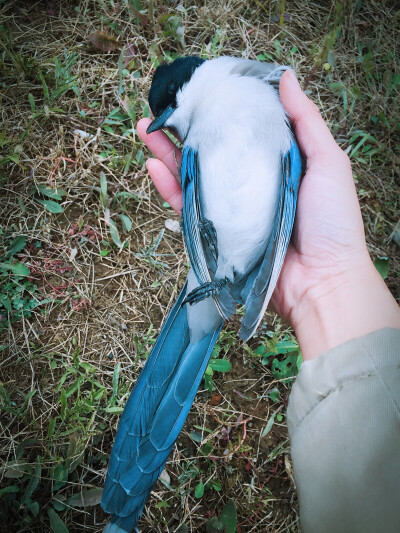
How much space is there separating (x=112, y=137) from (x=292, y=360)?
210cm

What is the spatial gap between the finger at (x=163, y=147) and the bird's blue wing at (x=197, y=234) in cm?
48

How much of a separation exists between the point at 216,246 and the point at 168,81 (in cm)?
109

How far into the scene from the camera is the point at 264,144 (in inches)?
93.3

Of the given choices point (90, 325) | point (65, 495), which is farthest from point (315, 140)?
point (65, 495)

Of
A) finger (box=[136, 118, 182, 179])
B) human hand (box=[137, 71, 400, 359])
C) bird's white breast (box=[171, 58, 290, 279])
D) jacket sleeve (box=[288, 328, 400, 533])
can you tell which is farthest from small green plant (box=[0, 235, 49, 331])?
jacket sleeve (box=[288, 328, 400, 533])

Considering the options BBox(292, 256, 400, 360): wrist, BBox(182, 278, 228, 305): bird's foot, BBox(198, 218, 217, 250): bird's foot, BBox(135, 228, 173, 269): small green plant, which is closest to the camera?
BBox(292, 256, 400, 360): wrist

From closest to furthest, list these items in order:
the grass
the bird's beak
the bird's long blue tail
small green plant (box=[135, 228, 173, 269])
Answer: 1. the bird's long blue tail
2. the grass
3. the bird's beak
4. small green plant (box=[135, 228, 173, 269])

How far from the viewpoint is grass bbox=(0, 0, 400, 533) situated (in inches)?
101

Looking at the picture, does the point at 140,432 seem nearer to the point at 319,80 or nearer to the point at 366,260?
the point at 366,260

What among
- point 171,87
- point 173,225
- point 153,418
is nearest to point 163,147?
point 171,87

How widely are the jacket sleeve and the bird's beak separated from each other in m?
1.65

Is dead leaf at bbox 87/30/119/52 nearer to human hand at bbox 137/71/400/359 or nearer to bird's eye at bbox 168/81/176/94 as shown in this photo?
bird's eye at bbox 168/81/176/94

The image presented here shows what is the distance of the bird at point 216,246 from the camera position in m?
2.25

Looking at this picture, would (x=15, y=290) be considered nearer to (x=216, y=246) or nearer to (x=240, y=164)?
(x=216, y=246)
